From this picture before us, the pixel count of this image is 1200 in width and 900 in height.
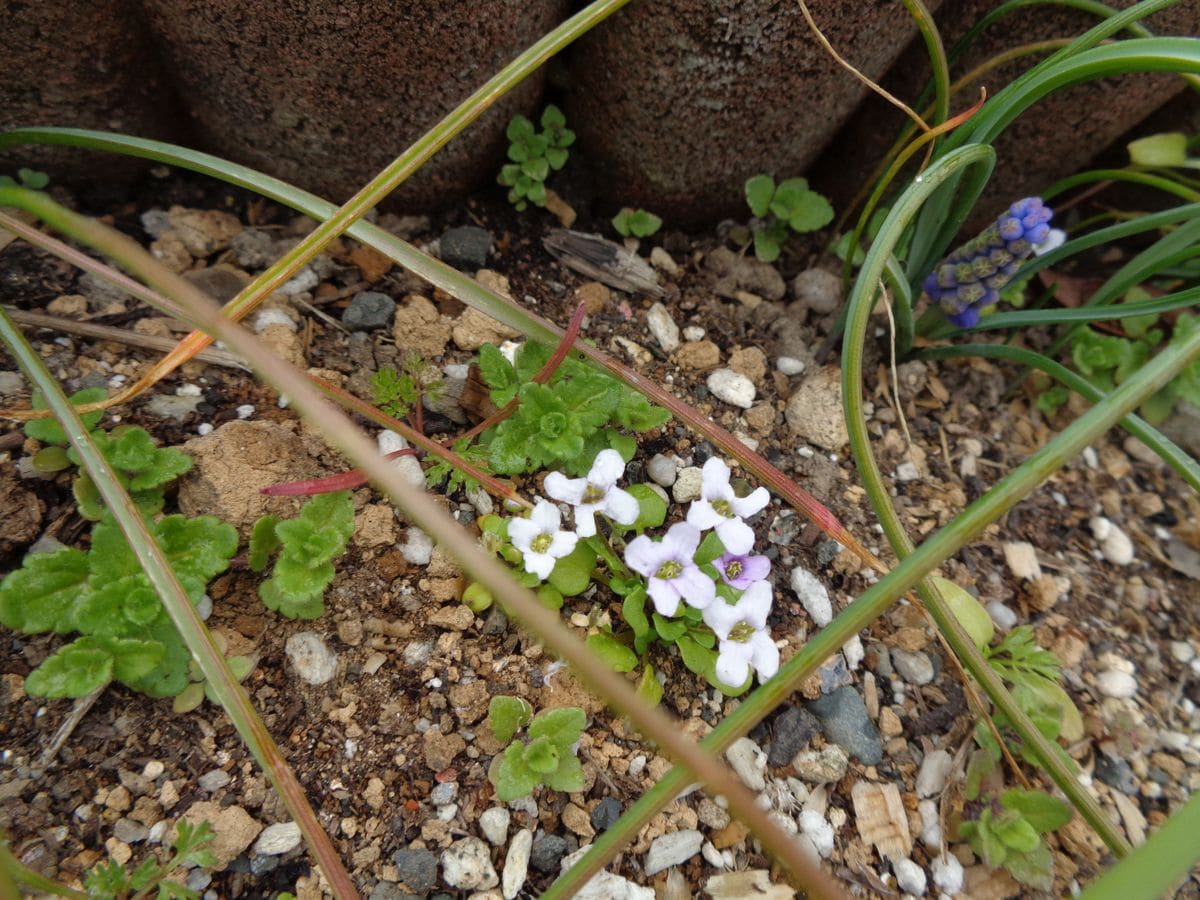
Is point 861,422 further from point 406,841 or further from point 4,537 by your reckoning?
point 4,537

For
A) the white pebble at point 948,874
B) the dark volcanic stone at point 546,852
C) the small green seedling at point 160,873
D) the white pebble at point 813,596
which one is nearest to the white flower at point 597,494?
the white pebble at point 813,596

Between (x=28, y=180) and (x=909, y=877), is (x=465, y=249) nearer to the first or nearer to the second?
(x=28, y=180)

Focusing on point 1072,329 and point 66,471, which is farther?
point 1072,329

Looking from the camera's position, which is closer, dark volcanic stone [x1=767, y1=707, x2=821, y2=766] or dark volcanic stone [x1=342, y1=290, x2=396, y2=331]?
dark volcanic stone [x1=767, y1=707, x2=821, y2=766]

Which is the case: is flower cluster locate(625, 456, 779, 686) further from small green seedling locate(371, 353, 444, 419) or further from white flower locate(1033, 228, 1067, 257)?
white flower locate(1033, 228, 1067, 257)

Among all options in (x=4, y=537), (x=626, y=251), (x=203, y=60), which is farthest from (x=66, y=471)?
(x=626, y=251)

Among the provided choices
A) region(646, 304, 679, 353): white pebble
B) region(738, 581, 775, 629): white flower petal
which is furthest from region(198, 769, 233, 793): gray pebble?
region(646, 304, 679, 353): white pebble

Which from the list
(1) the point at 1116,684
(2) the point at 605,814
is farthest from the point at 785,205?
(2) the point at 605,814
